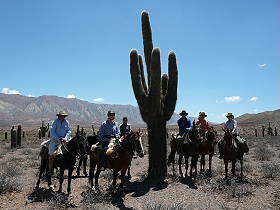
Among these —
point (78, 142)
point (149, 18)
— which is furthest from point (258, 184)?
point (149, 18)

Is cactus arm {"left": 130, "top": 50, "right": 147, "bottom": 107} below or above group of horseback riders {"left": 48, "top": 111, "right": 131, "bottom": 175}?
above

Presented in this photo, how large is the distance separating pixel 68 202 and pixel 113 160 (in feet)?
6.08

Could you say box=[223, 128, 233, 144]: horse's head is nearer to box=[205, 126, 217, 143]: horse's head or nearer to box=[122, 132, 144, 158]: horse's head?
box=[205, 126, 217, 143]: horse's head

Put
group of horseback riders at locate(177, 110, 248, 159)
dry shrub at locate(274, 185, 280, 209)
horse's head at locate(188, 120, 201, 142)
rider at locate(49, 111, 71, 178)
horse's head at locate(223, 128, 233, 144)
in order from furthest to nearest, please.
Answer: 1. group of horseback riders at locate(177, 110, 248, 159)
2. horse's head at locate(188, 120, 201, 142)
3. horse's head at locate(223, 128, 233, 144)
4. rider at locate(49, 111, 71, 178)
5. dry shrub at locate(274, 185, 280, 209)

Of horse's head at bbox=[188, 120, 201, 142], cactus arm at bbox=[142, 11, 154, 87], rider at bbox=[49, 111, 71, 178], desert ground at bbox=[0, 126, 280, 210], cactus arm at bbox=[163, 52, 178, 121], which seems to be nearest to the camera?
desert ground at bbox=[0, 126, 280, 210]

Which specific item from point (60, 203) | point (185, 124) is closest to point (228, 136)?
point (185, 124)

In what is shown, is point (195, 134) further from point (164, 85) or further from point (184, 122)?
point (164, 85)

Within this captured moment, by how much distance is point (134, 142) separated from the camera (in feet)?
33.4

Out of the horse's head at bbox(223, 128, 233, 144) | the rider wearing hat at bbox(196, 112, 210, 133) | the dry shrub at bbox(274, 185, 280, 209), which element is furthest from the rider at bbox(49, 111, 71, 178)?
the dry shrub at bbox(274, 185, 280, 209)

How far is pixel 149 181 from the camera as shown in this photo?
12867 millimetres

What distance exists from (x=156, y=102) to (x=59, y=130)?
381 cm

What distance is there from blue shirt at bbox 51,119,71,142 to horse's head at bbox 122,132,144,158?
1.83 m

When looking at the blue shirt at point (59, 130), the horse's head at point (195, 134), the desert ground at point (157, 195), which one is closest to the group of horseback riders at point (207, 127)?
the horse's head at point (195, 134)

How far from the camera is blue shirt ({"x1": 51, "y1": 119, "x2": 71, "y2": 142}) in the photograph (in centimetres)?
1055
